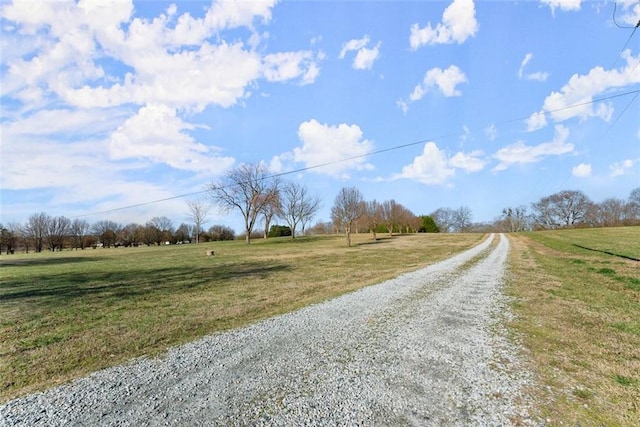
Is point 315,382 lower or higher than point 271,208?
lower

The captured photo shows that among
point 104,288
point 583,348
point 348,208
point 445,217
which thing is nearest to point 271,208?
point 348,208

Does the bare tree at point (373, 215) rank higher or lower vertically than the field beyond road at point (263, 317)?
higher

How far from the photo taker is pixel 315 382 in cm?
390

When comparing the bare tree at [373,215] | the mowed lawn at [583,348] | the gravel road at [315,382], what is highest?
the bare tree at [373,215]

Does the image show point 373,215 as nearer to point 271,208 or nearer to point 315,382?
point 271,208

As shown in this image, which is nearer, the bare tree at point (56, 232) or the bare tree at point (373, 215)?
the bare tree at point (373, 215)

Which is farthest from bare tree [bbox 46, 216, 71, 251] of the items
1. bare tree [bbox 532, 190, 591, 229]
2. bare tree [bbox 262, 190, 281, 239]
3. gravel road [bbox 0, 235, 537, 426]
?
bare tree [bbox 532, 190, 591, 229]

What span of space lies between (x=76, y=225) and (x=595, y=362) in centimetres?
9985

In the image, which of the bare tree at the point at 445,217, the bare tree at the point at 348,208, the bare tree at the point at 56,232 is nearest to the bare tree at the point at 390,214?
the bare tree at the point at 348,208

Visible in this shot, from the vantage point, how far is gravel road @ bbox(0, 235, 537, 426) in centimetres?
318

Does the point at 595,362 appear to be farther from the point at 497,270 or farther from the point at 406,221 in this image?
the point at 406,221

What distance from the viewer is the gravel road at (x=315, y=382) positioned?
318cm

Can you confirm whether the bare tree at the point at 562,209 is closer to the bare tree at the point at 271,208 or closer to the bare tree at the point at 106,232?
the bare tree at the point at 271,208

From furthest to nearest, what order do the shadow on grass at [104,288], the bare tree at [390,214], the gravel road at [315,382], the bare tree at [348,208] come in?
the bare tree at [390,214], the bare tree at [348,208], the shadow on grass at [104,288], the gravel road at [315,382]
